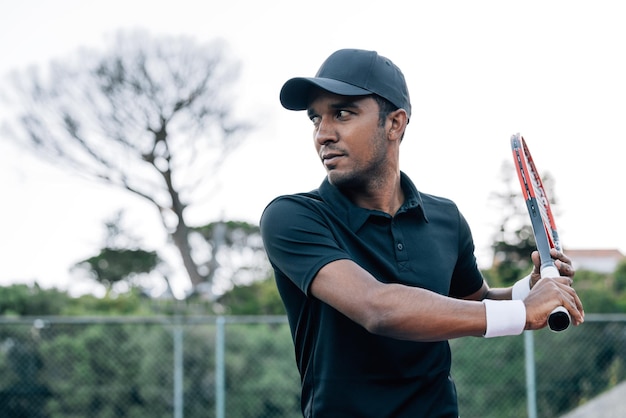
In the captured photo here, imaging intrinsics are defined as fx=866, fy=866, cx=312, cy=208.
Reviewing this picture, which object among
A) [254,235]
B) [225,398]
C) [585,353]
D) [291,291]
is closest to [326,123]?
[291,291]

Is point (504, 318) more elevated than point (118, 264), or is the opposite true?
point (504, 318)

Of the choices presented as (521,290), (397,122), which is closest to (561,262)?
(521,290)

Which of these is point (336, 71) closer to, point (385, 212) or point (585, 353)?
point (385, 212)

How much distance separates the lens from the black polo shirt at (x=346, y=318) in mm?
2436

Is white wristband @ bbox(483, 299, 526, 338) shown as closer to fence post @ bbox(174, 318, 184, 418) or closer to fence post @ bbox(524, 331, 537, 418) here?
fence post @ bbox(524, 331, 537, 418)

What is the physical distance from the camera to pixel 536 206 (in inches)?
118

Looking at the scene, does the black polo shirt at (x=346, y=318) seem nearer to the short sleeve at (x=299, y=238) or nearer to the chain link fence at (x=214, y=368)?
the short sleeve at (x=299, y=238)

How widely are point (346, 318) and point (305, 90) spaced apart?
0.71m

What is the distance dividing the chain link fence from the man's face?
659 cm

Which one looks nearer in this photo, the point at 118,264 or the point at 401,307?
the point at 401,307

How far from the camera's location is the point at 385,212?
8.72 ft

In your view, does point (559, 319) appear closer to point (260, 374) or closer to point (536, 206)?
point (536, 206)

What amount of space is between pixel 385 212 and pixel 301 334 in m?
0.45

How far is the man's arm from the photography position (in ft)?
7.46
